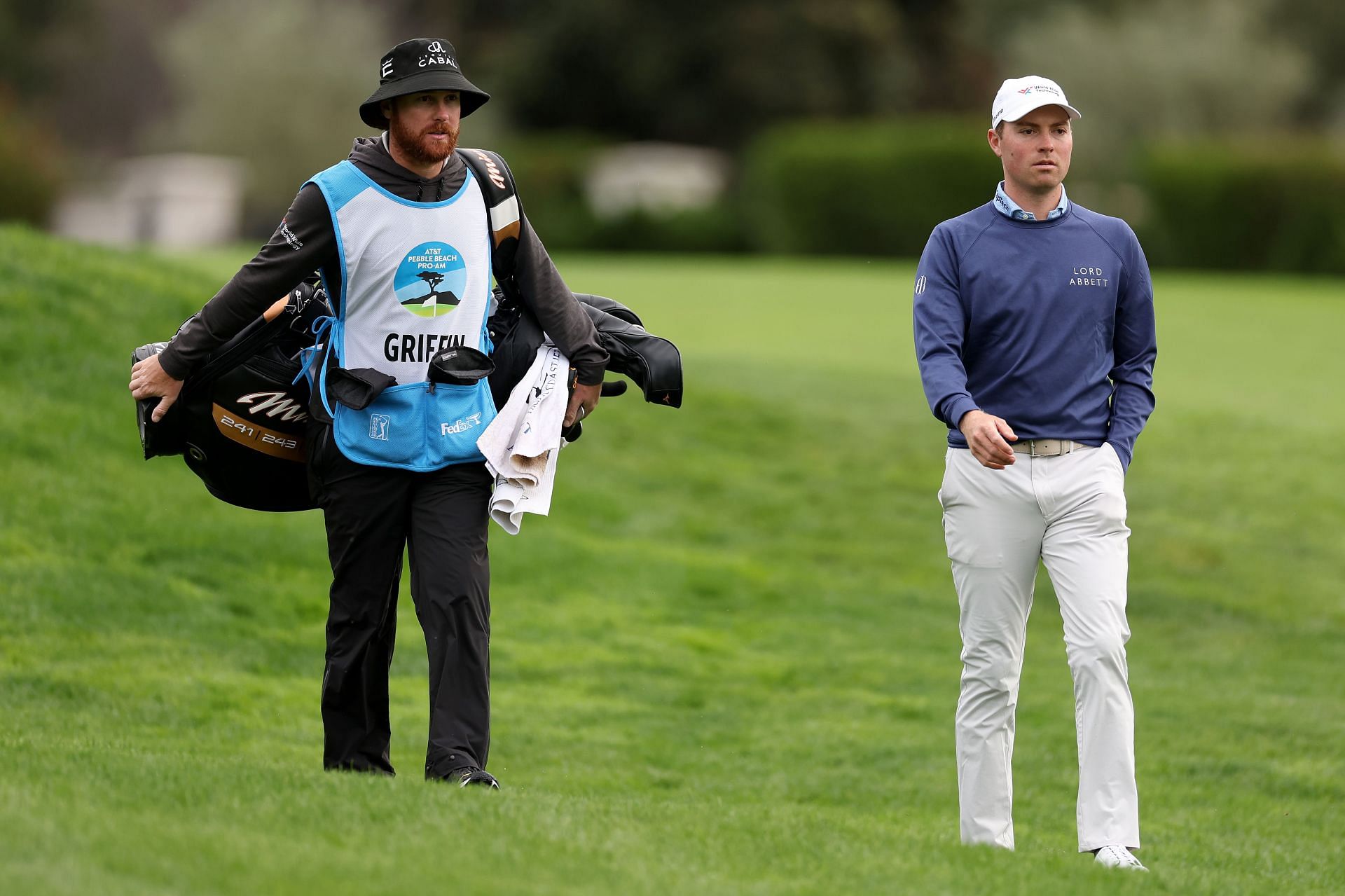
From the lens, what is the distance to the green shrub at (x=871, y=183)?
44.8m

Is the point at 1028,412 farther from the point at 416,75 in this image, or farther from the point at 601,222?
the point at 601,222

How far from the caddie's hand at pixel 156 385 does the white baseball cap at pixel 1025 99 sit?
2.74m

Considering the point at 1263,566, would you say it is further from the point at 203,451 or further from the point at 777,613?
the point at 203,451

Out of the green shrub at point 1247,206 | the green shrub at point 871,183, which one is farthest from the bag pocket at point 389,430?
the green shrub at point 871,183

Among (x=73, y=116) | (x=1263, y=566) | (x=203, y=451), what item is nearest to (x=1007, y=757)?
(x=203, y=451)

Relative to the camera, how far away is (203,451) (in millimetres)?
5926

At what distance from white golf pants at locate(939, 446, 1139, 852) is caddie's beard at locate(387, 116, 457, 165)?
189cm

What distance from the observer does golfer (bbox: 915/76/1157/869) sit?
5590 mm

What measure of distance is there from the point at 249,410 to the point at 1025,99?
270cm

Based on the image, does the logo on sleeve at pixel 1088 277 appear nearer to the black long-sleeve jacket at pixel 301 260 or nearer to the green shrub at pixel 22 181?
the black long-sleeve jacket at pixel 301 260

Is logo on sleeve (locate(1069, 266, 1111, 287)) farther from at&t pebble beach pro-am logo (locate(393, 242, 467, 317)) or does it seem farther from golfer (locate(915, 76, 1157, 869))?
at&t pebble beach pro-am logo (locate(393, 242, 467, 317))

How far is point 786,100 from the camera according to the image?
186 ft

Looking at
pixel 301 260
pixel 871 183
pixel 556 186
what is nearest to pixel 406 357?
pixel 301 260

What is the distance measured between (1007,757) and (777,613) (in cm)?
564
